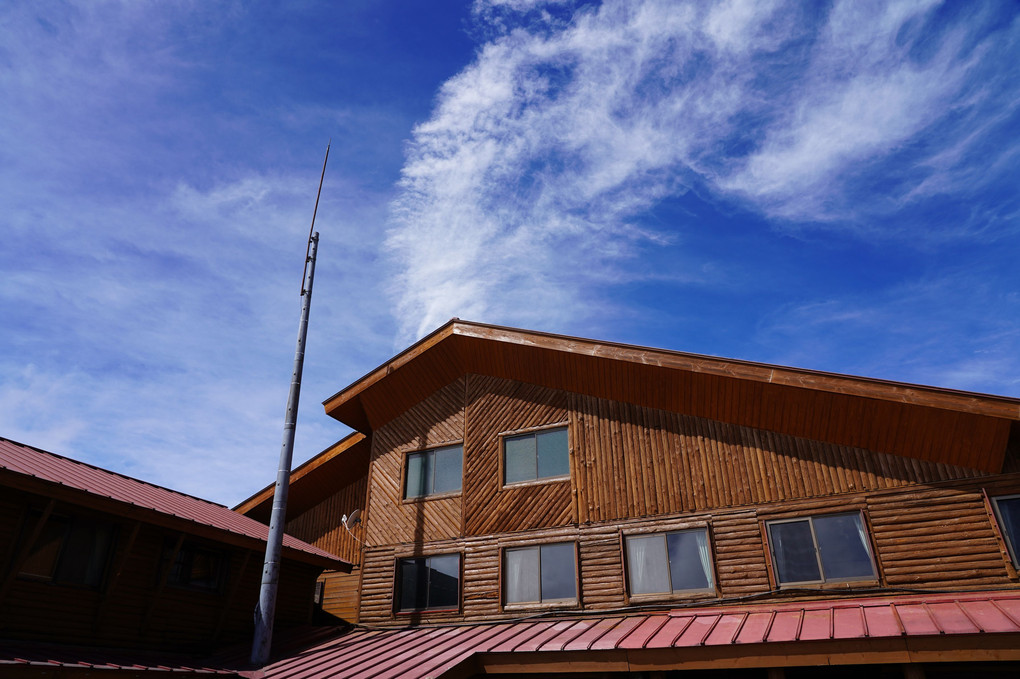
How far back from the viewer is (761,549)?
587 inches

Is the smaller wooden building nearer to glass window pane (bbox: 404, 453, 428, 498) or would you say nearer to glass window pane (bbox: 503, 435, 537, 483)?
glass window pane (bbox: 404, 453, 428, 498)

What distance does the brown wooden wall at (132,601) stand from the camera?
1278 cm

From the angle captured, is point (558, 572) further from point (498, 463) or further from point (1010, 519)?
point (1010, 519)

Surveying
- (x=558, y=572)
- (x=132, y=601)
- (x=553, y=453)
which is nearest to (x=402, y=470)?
(x=553, y=453)

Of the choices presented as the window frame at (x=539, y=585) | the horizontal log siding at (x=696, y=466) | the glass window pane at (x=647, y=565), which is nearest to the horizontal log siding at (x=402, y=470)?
the window frame at (x=539, y=585)

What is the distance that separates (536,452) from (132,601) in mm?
9830

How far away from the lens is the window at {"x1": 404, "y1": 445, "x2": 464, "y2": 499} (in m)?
19.4

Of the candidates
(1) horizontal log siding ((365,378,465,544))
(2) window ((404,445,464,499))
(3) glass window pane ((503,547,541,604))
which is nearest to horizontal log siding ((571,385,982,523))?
(3) glass window pane ((503,547,541,604))

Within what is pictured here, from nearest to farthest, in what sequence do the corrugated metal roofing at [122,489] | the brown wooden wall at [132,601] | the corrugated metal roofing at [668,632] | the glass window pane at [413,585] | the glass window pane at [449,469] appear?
the corrugated metal roofing at [668,632] → the brown wooden wall at [132,601] → the corrugated metal roofing at [122,489] → the glass window pane at [413,585] → the glass window pane at [449,469]

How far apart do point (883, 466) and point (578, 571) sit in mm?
7079

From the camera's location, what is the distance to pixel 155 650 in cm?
1497

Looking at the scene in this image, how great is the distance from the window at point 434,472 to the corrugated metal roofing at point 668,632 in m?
3.77

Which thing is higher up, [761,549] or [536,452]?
[536,452]

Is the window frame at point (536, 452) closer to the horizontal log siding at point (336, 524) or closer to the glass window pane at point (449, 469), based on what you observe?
the glass window pane at point (449, 469)
